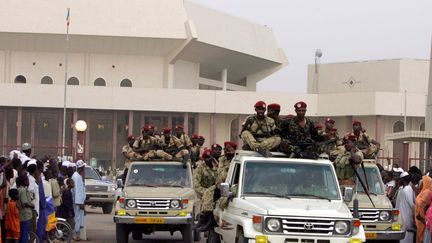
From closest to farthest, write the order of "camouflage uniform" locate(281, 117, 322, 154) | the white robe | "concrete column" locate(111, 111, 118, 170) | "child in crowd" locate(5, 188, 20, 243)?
"camouflage uniform" locate(281, 117, 322, 154) → "child in crowd" locate(5, 188, 20, 243) → the white robe → "concrete column" locate(111, 111, 118, 170)

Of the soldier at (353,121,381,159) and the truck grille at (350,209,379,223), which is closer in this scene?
the truck grille at (350,209,379,223)

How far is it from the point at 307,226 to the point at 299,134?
9.48 ft

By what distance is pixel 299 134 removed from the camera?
1471cm

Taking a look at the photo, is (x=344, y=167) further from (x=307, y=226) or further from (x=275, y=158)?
(x=307, y=226)

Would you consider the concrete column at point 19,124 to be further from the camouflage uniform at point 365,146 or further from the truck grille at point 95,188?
the camouflage uniform at point 365,146

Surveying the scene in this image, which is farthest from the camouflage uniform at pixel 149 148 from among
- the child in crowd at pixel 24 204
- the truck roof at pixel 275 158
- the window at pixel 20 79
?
the window at pixel 20 79

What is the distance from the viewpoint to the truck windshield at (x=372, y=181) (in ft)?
56.7

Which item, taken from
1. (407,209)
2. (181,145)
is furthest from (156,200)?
(407,209)

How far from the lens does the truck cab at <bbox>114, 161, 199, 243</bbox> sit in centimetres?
1855

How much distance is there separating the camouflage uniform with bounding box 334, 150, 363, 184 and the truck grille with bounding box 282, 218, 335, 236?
15.4 feet

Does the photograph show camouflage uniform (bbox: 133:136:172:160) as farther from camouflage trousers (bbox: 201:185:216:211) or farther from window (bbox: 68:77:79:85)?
window (bbox: 68:77:79:85)

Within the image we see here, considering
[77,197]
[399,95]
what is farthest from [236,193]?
[399,95]

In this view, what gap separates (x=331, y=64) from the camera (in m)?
81.9

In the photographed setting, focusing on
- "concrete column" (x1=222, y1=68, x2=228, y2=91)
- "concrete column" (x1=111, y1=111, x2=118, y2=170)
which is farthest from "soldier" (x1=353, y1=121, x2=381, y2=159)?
"concrete column" (x1=222, y1=68, x2=228, y2=91)
